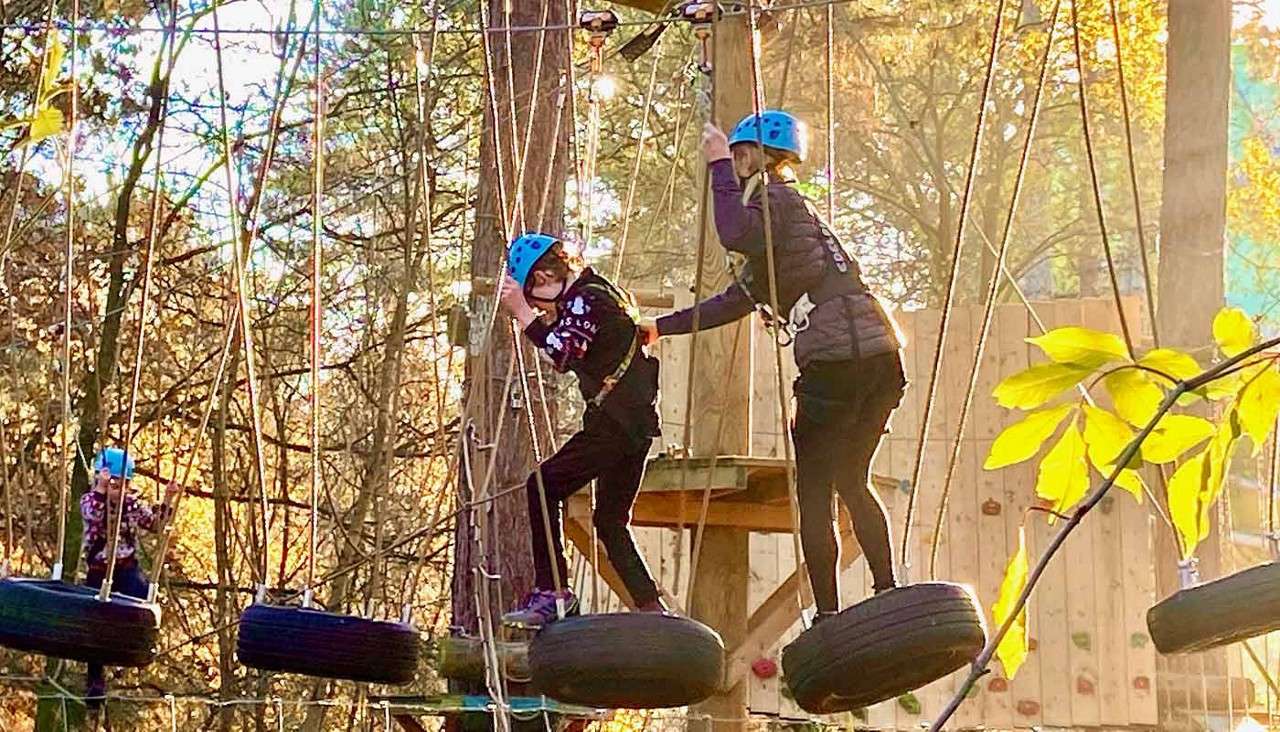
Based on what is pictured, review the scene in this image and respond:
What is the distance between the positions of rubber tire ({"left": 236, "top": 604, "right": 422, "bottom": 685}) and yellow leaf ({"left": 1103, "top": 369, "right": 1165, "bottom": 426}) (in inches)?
73.6

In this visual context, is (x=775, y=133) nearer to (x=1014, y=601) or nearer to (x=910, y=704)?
(x=1014, y=601)

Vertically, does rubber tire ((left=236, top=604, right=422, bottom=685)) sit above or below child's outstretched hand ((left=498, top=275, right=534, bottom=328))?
below

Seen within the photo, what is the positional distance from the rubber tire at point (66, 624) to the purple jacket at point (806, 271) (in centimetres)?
134

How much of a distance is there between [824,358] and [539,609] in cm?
73

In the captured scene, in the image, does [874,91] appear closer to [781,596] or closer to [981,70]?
[981,70]

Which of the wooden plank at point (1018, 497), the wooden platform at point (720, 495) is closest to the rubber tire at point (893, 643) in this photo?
the wooden platform at point (720, 495)

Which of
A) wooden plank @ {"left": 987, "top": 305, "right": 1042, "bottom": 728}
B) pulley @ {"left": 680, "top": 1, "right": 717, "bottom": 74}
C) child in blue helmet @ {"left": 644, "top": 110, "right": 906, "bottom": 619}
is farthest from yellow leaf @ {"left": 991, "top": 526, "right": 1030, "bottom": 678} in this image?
wooden plank @ {"left": 987, "top": 305, "right": 1042, "bottom": 728}

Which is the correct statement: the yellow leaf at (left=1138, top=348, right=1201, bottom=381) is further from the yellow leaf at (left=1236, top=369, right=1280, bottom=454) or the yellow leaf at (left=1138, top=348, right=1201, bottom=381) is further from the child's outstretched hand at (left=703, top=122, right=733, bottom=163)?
the child's outstretched hand at (left=703, top=122, right=733, bottom=163)

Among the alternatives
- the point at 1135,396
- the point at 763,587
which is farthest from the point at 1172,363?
the point at 763,587

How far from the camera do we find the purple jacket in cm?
245

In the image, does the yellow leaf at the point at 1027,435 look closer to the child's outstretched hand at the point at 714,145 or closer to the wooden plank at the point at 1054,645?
the child's outstretched hand at the point at 714,145

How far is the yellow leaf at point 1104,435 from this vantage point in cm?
88

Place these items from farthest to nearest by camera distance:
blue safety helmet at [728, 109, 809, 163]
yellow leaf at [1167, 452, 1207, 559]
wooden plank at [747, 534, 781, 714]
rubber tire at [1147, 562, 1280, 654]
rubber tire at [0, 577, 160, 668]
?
wooden plank at [747, 534, 781, 714] < rubber tire at [0, 577, 160, 668] < blue safety helmet at [728, 109, 809, 163] < rubber tire at [1147, 562, 1280, 654] < yellow leaf at [1167, 452, 1207, 559]

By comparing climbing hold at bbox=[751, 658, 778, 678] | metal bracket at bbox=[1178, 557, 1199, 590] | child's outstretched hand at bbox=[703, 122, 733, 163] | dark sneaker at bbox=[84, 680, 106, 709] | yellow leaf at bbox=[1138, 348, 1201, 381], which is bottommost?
yellow leaf at bbox=[1138, 348, 1201, 381]
